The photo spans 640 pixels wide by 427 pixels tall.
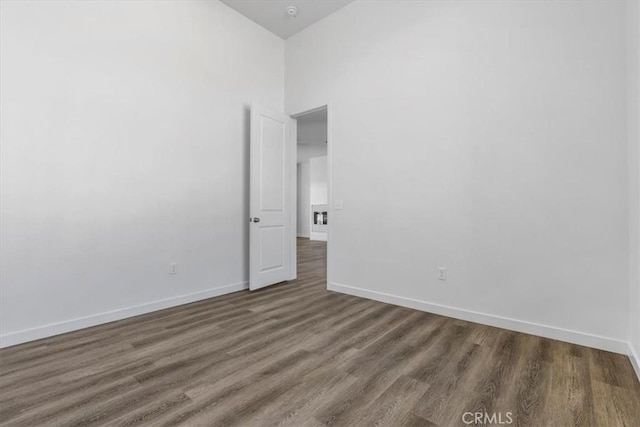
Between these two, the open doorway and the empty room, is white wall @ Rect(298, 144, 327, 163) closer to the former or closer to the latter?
the open doorway

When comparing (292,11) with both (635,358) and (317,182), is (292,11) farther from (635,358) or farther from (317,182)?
(317,182)

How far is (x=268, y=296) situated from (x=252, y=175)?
1446 mm

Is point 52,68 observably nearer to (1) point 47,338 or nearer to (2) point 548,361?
(1) point 47,338

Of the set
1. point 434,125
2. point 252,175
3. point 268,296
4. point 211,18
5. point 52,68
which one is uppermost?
point 211,18

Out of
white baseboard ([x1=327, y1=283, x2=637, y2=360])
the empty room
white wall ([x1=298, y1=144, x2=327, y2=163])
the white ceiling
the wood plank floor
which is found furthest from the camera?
white wall ([x1=298, y1=144, x2=327, y2=163])

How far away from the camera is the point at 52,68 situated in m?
2.37

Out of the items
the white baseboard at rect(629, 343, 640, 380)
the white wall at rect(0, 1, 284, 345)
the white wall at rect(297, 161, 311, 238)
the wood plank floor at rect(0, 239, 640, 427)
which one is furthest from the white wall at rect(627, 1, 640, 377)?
the white wall at rect(297, 161, 311, 238)

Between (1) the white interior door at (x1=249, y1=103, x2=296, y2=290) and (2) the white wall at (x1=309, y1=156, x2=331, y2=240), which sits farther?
(2) the white wall at (x1=309, y1=156, x2=331, y2=240)

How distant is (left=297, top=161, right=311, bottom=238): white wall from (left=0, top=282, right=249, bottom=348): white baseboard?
7.62m

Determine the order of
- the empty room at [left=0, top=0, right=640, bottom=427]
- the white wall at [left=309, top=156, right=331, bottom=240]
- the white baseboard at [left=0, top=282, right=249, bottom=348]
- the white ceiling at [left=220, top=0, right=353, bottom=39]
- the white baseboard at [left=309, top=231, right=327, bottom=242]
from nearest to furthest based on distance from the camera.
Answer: the empty room at [left=0, top=0, right=640, bottom=427] < the white baseboard at [left=0, top=282, right=249, bottom=348] < the white ceiling at [left=220, top=0, right=353, bottom=39] < the white baseboard at [left=309, top=231, right=327, bottom=242] < the white wall at [left=309, top=156, right=331, bottom=240]

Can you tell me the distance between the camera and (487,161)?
2.59 meters

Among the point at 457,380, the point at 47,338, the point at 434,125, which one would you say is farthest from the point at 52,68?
the point at 457,380

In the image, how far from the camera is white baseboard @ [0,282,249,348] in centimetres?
221

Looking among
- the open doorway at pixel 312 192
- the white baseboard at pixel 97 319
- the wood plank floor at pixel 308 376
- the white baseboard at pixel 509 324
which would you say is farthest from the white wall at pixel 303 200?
the wood plank floor at pixel 308 376
